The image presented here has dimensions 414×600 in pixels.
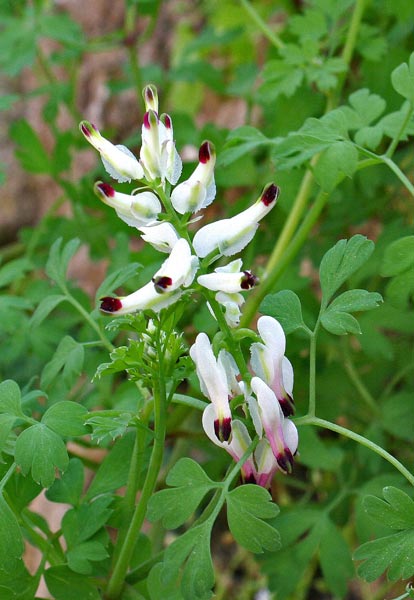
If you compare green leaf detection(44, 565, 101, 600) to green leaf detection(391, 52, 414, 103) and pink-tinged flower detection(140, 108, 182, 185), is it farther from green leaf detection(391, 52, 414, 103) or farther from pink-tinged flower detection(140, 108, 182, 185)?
green leaf detection(391, 52, 414, 103)

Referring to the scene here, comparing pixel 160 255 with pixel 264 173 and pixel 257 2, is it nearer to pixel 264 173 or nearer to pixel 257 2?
pixel 264 173

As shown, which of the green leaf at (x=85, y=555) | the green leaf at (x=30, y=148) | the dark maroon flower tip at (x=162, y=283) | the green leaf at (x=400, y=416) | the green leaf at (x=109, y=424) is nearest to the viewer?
the dark maroon flower tip at (x=162, y=283)

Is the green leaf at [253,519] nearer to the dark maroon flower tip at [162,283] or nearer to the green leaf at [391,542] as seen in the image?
the green leaf at [391,542]

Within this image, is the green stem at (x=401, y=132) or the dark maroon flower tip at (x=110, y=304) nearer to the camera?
the dark maroon flower tip at (x=110, y=304)

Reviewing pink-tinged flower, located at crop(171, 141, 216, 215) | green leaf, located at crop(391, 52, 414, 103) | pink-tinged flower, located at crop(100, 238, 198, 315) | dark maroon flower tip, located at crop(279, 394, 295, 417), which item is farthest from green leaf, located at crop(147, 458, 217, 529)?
green leaf, located at crop(391, 52, 414, 103)

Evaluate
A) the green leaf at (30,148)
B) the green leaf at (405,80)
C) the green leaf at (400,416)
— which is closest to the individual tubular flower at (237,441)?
the green leaf at (405,80)

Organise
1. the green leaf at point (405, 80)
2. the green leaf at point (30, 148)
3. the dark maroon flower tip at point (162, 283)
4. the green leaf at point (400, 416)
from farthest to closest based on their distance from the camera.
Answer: the green leaf at point (30, 148), the green leaf at point (400, 416), the green leaf at point (405, 80), the dark maroon flower tip at point (162, 283)

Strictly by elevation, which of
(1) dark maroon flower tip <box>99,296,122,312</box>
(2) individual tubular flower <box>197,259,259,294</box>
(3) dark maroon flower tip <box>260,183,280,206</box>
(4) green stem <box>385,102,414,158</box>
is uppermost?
(3) dark maroon flower tip <box>260,183,280,206</box>

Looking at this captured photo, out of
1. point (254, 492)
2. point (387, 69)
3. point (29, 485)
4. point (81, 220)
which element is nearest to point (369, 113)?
point (387, 69)
